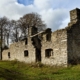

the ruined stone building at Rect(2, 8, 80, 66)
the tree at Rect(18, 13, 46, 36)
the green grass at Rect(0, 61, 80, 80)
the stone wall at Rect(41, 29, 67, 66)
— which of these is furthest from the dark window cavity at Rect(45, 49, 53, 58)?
the tree at Rect(18, 13, 46, 36)

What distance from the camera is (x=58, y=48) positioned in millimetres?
20391

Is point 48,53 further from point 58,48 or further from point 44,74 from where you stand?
point 44,74

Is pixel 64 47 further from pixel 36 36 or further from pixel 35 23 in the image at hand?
pixel 35 23

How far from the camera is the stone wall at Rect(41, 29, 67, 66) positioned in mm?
19672

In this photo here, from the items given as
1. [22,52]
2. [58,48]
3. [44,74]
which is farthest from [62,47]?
[22,52]

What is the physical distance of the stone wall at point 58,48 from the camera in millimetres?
19672

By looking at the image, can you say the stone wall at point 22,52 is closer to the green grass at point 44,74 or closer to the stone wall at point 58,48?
the stone wall at point 58,48

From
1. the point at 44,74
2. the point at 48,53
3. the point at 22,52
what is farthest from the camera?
the point at 22,52

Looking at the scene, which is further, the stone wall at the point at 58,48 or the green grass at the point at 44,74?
the stone wall at the point at 58,48

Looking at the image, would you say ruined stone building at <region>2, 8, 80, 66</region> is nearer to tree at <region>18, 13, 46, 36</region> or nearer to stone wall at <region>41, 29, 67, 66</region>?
stone wall at <region>41, 29, 67, 66</region>

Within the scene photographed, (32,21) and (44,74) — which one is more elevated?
(32,21)

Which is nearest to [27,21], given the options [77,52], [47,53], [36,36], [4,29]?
[4,29]

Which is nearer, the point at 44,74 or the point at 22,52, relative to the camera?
the point at 44,74

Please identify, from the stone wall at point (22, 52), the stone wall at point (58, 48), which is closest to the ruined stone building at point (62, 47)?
the stone wall at point (58, 48)
